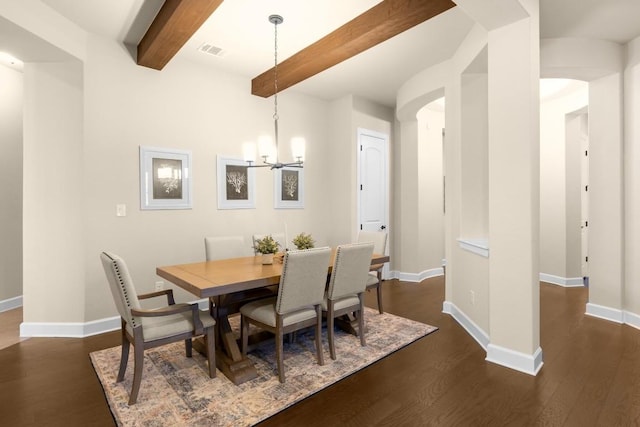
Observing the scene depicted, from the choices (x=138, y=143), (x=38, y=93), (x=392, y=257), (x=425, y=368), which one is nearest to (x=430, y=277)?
(x=392, y=257)

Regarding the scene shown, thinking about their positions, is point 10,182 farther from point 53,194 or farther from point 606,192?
point 606,192

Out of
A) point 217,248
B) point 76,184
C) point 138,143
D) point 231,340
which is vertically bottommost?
point 231,340

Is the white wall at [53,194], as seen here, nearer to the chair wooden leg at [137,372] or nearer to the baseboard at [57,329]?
the baseboard at [57,329]

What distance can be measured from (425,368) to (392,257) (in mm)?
3261

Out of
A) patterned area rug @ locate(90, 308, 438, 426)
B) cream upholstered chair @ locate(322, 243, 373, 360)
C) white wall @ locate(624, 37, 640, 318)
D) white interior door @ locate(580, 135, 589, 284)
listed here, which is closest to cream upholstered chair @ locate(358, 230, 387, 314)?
patterned area rug @ locate(90, 308, 438, 426)

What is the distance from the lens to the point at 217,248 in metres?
3.65

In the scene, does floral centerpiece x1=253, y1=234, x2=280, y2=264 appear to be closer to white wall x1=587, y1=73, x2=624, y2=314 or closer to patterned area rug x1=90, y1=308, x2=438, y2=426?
patterned area rug x1=90, y1=308, x2=438, y2=426

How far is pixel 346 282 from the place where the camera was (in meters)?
2.83

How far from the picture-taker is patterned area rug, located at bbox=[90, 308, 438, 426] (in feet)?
6.68

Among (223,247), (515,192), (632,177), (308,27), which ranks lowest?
(223,247)

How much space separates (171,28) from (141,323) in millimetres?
2415

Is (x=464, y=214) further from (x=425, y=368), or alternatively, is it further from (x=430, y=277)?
(x=430, y=277)

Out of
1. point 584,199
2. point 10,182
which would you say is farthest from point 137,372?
point 584,199

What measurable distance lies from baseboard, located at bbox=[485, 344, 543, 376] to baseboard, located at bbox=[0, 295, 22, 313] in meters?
5.43
